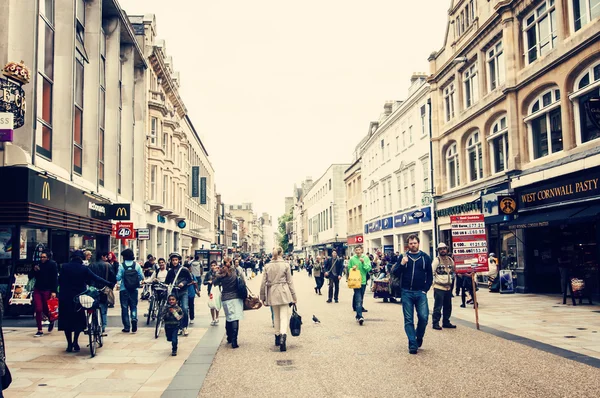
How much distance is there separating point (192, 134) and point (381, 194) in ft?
75.3

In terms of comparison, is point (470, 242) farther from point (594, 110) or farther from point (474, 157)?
point (474, 157)

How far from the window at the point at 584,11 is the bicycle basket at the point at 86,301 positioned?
16123mm

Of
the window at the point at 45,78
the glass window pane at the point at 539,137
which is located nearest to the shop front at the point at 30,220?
the window at the point at 45,78

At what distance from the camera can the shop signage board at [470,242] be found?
40.2 ft

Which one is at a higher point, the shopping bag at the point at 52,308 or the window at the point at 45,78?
the window at the point at 45,78

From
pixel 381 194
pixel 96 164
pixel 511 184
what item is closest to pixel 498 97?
pixel 511 184

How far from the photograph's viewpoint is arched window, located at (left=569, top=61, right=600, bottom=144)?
16.8 m

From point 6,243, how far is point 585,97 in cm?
1761

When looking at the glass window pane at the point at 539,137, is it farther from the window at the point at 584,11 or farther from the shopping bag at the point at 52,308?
the shopping bag at the point at 52,308

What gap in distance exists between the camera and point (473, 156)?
26859 mm

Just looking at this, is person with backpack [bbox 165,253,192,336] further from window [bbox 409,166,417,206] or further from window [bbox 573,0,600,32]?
window [bbox 409,166,417,206]

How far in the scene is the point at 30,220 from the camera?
13.4 meters

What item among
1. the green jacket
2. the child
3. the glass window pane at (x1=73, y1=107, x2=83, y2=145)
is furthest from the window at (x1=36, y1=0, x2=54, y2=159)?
the green jacket

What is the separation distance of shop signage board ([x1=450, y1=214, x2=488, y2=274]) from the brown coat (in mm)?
4346
